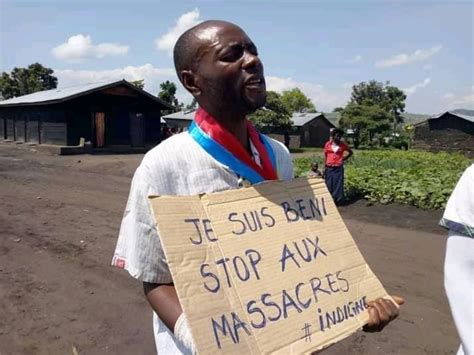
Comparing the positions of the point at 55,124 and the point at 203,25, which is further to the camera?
the point at 55,124

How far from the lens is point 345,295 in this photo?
1.49 meters

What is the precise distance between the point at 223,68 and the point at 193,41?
15 cm

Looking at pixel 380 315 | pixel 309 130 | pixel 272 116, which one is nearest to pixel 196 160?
pixel 380 315

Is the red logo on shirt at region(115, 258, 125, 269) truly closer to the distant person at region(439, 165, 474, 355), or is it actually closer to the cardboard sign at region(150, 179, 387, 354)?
the cardboard sign at region(150, 179, 387, 354)

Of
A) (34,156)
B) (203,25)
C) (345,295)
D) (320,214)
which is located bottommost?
(34,156)

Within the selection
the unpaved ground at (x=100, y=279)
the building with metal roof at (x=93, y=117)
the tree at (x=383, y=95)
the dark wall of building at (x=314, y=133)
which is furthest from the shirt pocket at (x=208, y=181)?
the tree at (x=383, y=95)

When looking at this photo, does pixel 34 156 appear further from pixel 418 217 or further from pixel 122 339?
pixel 122 339

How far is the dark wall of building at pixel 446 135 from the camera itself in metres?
31.5

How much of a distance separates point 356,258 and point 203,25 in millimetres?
936

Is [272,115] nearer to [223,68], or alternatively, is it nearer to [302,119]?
[302,119]

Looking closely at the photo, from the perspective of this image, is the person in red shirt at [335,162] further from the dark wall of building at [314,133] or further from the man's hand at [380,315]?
the dark wall of building at [314,133]


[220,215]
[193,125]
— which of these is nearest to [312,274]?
[220,215]

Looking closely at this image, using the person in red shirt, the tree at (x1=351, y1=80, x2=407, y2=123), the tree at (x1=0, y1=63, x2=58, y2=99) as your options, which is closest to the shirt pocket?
the person in red shirt

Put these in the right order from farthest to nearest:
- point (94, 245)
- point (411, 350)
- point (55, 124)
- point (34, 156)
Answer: point (55, 124), point (34, 156), point (94, 245), point (411, 350)
